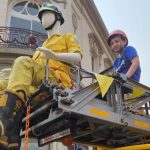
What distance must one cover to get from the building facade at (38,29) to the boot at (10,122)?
583cm

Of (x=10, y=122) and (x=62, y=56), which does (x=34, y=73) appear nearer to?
(x=62, y=56)

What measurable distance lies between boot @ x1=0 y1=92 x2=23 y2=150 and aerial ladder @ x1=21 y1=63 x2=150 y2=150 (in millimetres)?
176

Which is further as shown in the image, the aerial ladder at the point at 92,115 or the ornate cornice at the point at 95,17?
the ornate cornice at the point at 95,17

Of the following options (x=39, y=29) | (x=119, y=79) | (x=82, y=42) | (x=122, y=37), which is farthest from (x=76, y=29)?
(x=119, y=79)

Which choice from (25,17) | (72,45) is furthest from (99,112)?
(25,17)

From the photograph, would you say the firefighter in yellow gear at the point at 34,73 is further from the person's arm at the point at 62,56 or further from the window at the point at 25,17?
the window at the point at 25,17

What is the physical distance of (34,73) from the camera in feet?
12.6

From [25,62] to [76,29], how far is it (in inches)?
460

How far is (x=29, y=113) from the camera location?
3.65m

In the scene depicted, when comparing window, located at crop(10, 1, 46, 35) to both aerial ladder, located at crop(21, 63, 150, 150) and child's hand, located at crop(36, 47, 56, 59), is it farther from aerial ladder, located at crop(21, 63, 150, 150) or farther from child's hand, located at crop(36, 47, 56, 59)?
child's hand, located at crop(36, 47, 56, 59)

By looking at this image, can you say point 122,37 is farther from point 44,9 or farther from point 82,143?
point 82,143

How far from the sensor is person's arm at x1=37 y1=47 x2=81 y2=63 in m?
3.75

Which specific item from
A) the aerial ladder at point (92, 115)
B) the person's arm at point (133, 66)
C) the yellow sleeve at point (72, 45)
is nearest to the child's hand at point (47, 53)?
the aerial ladder at point (92, 115)

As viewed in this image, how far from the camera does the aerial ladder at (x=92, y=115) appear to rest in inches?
133
